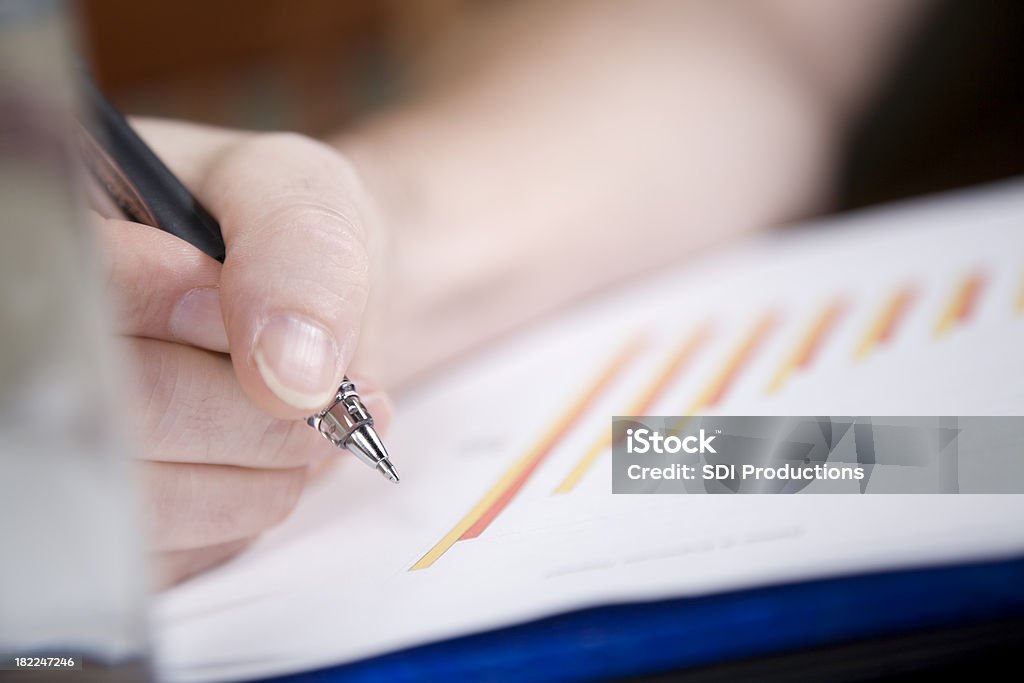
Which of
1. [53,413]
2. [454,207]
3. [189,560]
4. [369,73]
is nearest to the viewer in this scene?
[53,413]

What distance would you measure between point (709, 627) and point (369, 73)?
2.59 feet

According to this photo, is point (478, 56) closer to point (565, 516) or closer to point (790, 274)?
point (790, 274)

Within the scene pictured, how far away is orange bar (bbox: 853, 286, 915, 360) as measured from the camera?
1.10 feet

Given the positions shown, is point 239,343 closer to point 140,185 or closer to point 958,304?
point 140,185

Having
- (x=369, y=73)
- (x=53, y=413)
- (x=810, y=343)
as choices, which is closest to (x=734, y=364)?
(x=810, y=343)

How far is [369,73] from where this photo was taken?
0.92 m

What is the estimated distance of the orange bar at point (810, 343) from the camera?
324 mm

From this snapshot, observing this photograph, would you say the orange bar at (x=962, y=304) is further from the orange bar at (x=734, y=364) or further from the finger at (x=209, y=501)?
the finger at (x=209, y=501)

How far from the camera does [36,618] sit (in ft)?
0.57

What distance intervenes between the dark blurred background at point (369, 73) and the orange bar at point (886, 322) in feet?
0.78

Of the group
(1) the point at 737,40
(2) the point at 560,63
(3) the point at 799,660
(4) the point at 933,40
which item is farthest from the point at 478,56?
(3) the point at 799,660

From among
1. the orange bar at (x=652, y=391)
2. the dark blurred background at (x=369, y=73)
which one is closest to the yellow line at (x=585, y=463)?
the orange bar at (x=652, y=391)

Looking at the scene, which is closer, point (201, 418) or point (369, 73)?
point (201, 418)

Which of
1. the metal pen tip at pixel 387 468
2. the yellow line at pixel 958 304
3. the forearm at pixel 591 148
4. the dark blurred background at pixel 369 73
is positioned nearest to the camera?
the metal pen tip at pixel 387 468
